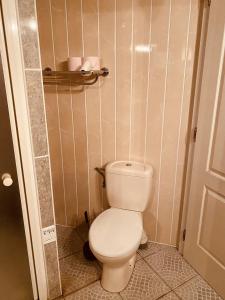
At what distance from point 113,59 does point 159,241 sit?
1551mm

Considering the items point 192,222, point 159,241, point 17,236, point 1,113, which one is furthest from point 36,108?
point 159,241

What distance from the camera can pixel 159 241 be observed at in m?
1.91

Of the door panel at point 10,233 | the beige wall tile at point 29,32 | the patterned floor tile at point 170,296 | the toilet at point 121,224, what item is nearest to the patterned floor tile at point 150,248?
the toilet at point 121,224

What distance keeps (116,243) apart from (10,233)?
0.61 m

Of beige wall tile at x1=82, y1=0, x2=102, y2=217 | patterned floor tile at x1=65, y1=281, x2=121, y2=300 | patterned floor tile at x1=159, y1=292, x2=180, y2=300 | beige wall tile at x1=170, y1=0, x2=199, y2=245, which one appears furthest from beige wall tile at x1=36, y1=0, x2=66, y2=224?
patterned floor tile at x1=159, y1=292, x2=180, y2=300

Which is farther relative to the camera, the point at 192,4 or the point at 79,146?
the point at 79,146

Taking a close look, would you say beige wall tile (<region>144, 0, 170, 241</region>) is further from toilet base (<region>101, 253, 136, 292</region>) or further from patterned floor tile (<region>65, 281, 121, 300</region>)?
patterned floor tile (<region>65, 281, 121, 300</region>)

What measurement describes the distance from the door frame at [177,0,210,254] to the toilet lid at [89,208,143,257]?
0.38 meters

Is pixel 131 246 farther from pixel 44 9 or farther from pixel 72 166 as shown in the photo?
pixel 44 9

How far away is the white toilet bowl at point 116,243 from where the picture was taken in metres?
1.29

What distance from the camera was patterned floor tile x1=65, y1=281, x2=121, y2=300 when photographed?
144 centimetres

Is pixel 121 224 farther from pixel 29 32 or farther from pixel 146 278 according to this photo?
pixel 29 32

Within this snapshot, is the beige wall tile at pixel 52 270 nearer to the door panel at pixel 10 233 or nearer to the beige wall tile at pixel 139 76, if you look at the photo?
the door panel at pixel 10 233

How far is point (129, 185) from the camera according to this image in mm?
1623
